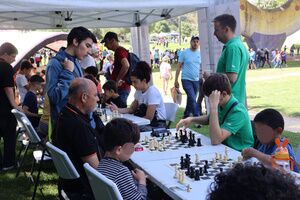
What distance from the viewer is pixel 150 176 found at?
98.7 inches

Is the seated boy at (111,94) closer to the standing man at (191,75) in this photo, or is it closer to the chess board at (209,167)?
the standing man at (191,75)

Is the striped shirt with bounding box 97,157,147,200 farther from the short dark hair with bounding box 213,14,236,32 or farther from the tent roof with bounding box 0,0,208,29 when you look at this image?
the tent roof with bounding box 0,0,208,29

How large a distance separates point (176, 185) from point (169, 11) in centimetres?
569

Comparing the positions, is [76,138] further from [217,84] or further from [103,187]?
[217,84]

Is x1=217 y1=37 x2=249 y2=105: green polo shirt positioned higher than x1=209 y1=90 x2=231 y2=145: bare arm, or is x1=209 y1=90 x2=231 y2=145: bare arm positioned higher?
x1=217 y1=37 x2=249 y2=105: green polo shirt

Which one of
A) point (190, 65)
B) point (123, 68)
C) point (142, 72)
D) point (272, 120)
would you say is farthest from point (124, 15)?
point (272, 120)

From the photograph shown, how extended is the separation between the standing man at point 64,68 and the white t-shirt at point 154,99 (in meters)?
1.03

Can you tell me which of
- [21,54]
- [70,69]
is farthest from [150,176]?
[21,54]

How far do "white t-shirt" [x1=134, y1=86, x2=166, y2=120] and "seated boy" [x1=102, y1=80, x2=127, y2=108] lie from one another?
784 mm

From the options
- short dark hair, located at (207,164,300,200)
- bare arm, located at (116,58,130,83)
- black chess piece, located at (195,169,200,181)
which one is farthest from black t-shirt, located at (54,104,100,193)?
bare arm, located at (116,58,130,83)

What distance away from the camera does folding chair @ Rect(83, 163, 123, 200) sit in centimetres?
190

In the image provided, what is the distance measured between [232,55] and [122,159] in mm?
2224

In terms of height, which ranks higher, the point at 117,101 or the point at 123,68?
the point at 123,68

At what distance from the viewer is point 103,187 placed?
78.3 inches
